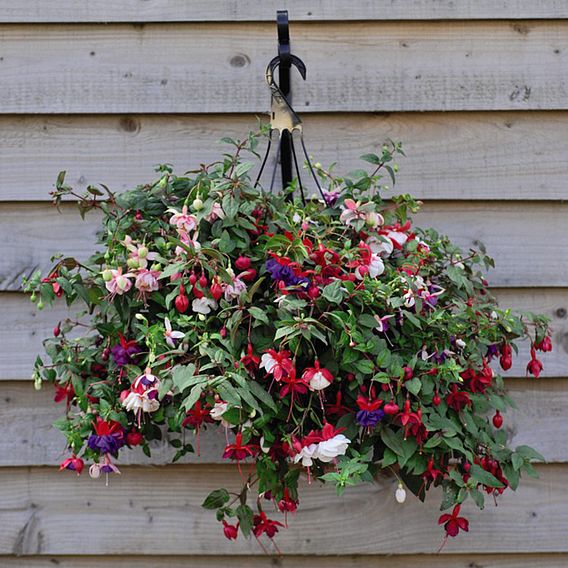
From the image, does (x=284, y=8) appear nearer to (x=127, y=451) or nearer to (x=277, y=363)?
(x=277, y=363)

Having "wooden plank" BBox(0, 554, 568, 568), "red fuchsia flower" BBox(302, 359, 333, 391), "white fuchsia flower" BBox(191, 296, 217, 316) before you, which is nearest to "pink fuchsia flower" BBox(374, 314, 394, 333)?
"red fuchsia flower" BBox(302, 359, 333, 391)

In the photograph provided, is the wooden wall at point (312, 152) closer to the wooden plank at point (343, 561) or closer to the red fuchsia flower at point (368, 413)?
the wooden plank at point (343, 561)

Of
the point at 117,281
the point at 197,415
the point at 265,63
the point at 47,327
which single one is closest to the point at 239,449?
the point at 197,415

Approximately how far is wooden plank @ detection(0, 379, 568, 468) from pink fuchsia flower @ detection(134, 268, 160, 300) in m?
0.45

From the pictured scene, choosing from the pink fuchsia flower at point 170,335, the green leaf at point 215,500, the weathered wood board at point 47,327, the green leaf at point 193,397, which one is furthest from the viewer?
the weathered wood board at point 47,327

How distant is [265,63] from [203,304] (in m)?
0.60

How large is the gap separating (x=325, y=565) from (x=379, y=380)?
0.60 meters

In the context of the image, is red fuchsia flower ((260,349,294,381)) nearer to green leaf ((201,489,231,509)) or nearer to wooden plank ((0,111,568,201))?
green leaf ((201,489,231,509))

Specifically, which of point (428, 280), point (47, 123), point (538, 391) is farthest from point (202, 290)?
point (538, 391)

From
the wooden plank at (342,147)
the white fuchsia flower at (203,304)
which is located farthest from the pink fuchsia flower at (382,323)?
the wooden plank at (342,147)

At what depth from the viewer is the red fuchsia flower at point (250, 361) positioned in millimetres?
985

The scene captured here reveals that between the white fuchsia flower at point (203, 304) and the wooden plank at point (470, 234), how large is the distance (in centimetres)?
47

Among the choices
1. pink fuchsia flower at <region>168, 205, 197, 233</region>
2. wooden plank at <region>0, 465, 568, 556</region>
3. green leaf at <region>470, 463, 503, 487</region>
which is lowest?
wooden plank at <region>0, 465, 568, 556</region>

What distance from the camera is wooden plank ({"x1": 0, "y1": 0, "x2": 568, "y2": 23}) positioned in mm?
1408
